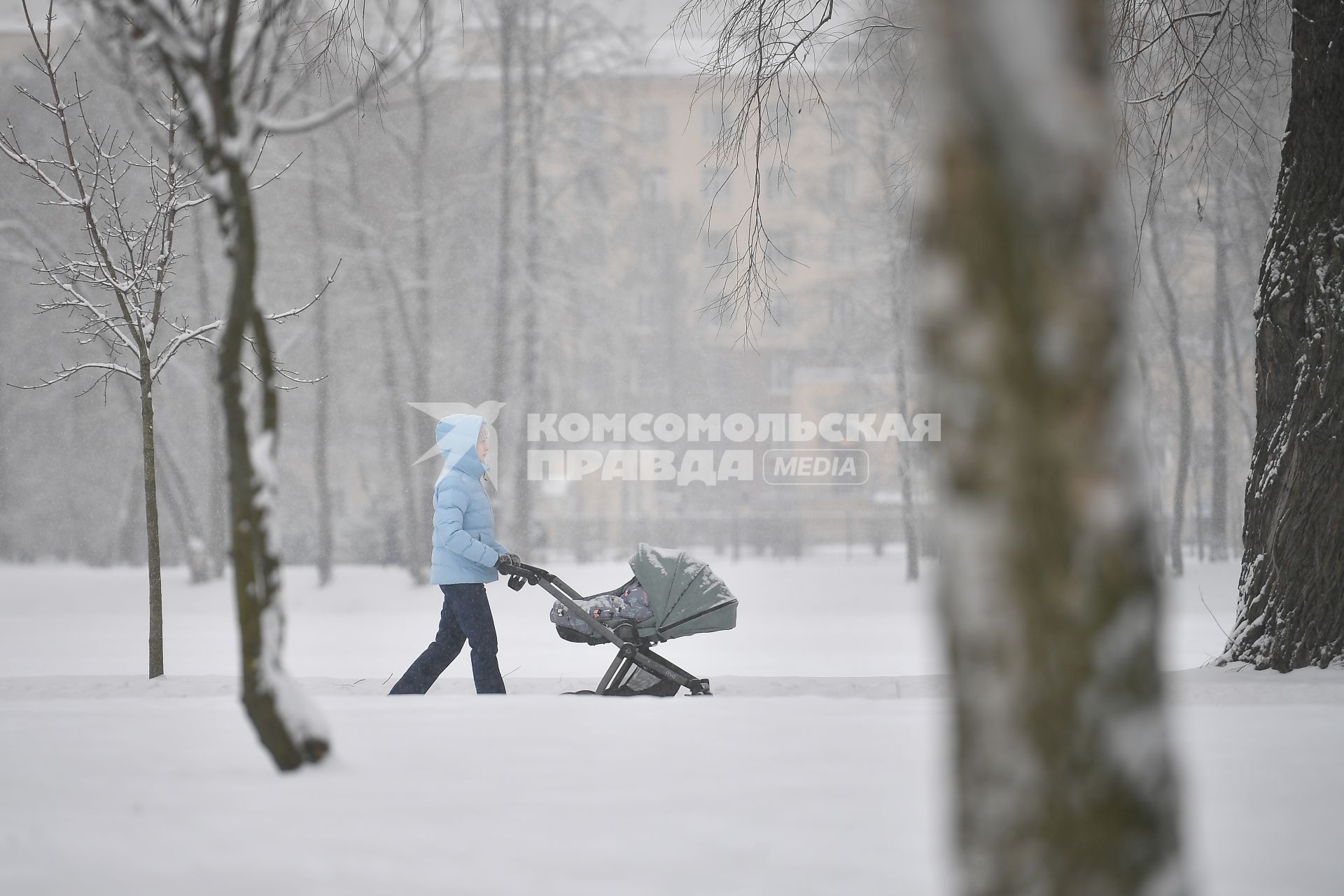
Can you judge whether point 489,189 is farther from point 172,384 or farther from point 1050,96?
point 1050,96

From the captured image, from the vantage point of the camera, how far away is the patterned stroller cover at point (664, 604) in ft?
17.9

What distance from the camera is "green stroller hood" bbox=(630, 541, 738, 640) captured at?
5.46 metres

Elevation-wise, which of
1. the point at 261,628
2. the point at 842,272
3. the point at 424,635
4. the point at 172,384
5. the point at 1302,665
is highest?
the point at 842,272

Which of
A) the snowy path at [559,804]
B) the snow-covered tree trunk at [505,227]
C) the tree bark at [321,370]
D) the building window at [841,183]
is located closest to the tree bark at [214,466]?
the tree bark at [321,370]

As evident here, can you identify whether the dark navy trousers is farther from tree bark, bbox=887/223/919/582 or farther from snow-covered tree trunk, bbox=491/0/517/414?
tree bark, bbox=887/223/919/582

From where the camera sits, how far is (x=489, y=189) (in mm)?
18812


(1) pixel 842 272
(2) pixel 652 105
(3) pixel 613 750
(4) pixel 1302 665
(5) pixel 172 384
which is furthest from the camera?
(2) pixel 652 105

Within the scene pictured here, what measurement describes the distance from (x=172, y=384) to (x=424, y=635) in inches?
485

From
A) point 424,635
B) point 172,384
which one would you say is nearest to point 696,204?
point 172,384

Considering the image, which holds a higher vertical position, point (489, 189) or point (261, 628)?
point (489, 189)

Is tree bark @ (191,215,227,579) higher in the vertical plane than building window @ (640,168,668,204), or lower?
lower

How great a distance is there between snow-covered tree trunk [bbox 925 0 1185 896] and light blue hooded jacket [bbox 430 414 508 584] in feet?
14.1

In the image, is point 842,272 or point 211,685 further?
point 842,272

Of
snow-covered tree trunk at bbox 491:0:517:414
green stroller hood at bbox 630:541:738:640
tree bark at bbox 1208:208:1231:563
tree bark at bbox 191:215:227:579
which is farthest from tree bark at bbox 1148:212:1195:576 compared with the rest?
green stroller hood at bbox 630:541:738:640
